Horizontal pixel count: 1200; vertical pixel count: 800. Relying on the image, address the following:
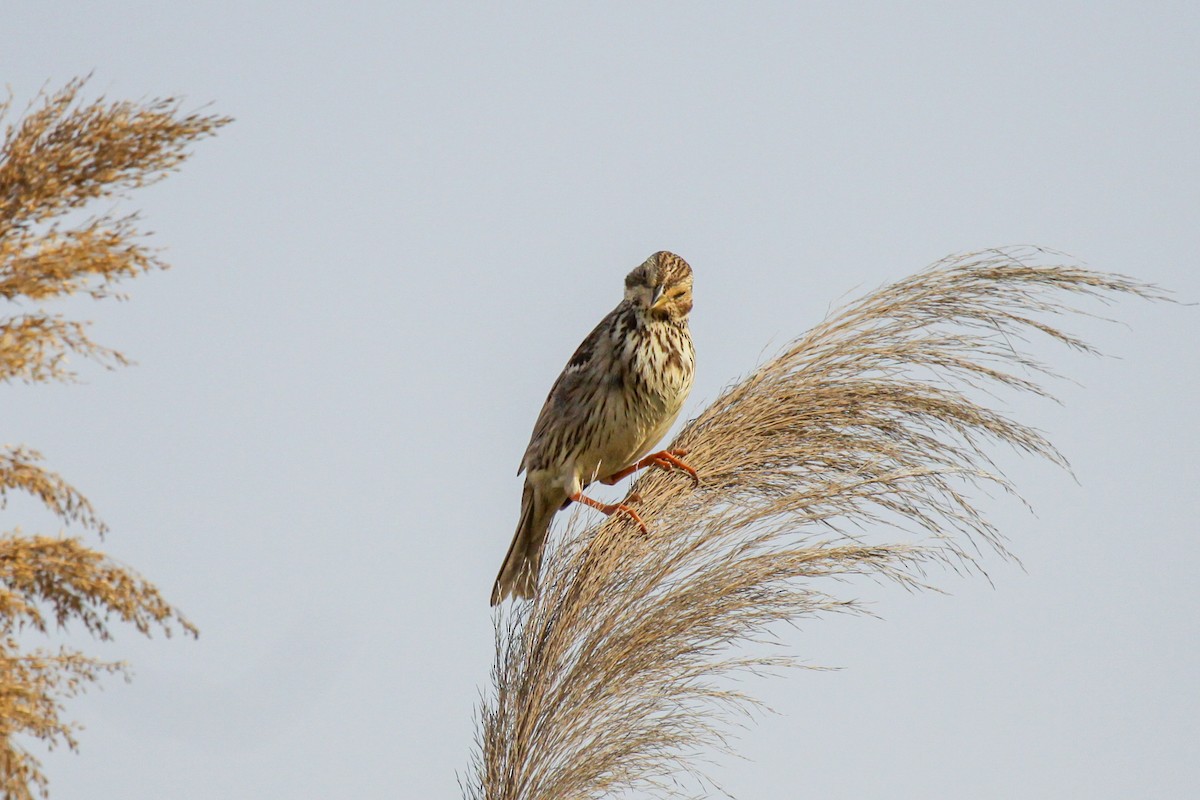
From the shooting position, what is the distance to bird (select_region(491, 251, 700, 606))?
15.4 feet

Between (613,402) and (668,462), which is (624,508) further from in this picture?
(613,402)

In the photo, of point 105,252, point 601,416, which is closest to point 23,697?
point 105,252

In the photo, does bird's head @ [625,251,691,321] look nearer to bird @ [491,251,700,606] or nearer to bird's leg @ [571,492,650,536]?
bird @ [491,251,700,606]

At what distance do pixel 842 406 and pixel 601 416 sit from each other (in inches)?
57.0

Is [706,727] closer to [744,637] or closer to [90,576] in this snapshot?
[744,637]

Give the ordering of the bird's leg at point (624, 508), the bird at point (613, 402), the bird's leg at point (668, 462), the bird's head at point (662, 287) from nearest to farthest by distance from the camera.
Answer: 1. the bird's leg at point (624, 508)
2. the bird's leg at point (668, 462)
3. the bird at point (613, 402)
4. the bird's head at point (662, 287)

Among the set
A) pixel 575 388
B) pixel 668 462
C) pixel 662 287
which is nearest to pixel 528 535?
pixel 575 388

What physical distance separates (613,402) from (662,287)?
46 centimetres

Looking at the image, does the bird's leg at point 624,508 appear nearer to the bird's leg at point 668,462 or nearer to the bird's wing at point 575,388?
the bird's leg at point 668,462

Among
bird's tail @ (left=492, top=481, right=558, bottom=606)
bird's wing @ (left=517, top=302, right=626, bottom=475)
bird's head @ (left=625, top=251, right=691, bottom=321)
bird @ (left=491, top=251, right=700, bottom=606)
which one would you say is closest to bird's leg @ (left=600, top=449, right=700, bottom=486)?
bird @ (left=491, top=251, right=700, bottom=606)

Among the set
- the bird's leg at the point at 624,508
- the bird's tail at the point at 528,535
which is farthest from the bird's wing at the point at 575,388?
the bird's leg at the point at 624,508

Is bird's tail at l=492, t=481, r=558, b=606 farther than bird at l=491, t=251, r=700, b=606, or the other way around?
bird's tail at l=492, t=481, r=558, b=606

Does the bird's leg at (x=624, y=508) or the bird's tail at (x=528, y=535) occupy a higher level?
the bird's tail at (x=528, y=535)

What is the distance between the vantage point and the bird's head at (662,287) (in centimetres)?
481
